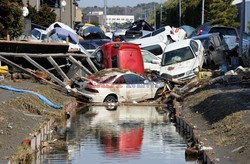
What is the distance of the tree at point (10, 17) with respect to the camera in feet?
102

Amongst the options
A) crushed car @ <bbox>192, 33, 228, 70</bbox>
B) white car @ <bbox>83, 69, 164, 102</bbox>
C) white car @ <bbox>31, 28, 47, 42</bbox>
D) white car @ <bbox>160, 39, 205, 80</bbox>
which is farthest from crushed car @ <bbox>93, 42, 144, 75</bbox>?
white car @ <bbox>31, 28, 47, 42</bbox>

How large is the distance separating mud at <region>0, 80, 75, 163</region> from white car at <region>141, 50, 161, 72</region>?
8.53m

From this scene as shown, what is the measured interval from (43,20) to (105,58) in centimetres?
2671

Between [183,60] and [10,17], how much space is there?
8362 millimetres

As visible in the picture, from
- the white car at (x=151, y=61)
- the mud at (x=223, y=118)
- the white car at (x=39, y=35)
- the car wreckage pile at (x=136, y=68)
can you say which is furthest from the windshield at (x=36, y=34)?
the mud at (x=223, y=118)

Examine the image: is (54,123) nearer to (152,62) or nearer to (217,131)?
(217,131)

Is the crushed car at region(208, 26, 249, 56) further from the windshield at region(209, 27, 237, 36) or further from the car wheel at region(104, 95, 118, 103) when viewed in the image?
the car wheel at region(104, 95, 118, 103)

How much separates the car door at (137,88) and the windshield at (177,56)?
419 centimetres

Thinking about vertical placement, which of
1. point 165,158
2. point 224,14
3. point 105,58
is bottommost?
point 165,158

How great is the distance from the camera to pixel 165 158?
51.4 ft

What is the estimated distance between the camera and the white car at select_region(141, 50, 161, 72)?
36031 millimetres

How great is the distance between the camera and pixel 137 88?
29797 millimetres

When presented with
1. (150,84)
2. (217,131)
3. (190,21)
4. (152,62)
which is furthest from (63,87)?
(190,21)

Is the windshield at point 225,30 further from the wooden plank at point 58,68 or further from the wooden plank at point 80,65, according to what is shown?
the wooden plank at point 58,68
